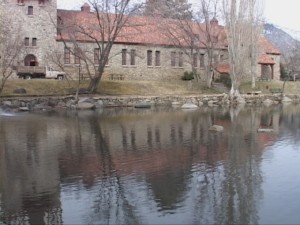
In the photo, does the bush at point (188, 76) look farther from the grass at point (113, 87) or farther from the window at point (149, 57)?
the window at point (149, 57)

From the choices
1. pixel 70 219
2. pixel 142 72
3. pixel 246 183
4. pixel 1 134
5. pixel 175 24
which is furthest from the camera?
pixel 142 72

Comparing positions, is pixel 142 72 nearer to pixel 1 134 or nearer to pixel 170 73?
pixel 170 73

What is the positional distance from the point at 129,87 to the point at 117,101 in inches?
199

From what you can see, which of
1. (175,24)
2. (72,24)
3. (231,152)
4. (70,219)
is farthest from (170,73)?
(70,219)

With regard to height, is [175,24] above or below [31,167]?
above

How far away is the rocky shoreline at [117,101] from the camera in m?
38.9

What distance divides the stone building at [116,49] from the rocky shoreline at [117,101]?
6.30m

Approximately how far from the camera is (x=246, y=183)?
13.0m

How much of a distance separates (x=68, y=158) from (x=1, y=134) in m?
7.49

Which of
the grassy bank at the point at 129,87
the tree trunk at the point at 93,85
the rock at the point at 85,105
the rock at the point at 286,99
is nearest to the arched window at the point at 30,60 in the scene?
the grassy bank at the point at 129,87

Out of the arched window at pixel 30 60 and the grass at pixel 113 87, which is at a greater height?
the arched window at pixel 30 60

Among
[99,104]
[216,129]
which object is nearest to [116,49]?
[99,104]

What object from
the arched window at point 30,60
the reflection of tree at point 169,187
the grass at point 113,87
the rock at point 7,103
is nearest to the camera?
the reflection of tree at point 169,187

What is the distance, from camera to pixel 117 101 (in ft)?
139
